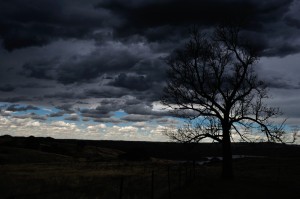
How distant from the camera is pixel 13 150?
8738 centimetres

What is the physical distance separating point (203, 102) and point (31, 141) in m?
90.0

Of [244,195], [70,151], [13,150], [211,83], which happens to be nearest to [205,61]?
[211,83]

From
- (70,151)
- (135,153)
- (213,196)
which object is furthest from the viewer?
(70,151)

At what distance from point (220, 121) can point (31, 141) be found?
9037 centimetres

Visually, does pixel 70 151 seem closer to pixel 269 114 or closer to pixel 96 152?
pixel 96 152

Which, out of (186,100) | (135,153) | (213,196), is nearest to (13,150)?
(135,153)

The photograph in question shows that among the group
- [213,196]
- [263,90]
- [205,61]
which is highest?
[205,61]

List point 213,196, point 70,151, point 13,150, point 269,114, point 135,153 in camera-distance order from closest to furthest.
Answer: point 213,196 < point 269,114 < point 13,150 < point 135,153 < point 70,151

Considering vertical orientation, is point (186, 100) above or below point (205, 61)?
below

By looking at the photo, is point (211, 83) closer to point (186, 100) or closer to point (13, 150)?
point (186, 100)

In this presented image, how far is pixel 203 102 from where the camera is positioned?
32.9 meters

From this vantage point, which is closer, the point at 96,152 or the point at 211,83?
the point at 211,83

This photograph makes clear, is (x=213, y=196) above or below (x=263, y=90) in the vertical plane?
below

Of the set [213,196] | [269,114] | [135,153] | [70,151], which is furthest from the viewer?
[70,151]
